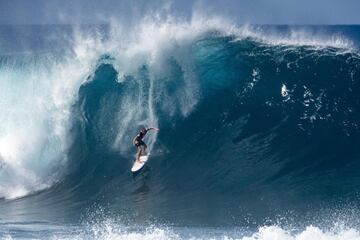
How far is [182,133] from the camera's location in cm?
1459

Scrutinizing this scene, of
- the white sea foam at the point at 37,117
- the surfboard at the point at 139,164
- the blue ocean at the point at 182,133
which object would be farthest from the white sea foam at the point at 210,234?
the white sea foam at the point at 37,117

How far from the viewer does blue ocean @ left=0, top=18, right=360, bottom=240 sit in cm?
1084

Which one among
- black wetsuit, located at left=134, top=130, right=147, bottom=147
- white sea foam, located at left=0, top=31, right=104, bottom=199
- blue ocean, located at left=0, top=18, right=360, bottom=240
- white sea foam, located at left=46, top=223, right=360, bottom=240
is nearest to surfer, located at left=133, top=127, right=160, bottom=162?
black wetsuit, located at left=134, top=130, right=147, bottom=147

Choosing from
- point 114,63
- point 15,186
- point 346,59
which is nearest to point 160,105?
point 114,63

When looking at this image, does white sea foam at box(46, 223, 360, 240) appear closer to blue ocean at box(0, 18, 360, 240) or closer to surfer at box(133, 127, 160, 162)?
blue ocean at box(0, 18, 360, 240)

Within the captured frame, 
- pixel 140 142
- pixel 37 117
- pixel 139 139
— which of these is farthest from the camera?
pixel 37 117

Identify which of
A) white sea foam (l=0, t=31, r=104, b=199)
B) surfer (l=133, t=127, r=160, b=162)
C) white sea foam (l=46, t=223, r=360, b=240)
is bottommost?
white sea foam (l=46, t=223, r=360, b=240)

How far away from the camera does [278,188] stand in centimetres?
1199

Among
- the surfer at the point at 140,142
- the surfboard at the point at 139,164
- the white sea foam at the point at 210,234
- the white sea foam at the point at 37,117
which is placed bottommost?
the white sea foam at the point at 210,234

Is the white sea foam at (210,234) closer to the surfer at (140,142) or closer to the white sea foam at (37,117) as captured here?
the surfer at (140,142)

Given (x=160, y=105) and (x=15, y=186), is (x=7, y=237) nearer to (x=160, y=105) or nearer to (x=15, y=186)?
(x=15, y=186)

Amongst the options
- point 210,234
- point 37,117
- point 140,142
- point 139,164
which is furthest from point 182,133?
point 210,234

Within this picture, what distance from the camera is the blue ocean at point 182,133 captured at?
35.6 ft

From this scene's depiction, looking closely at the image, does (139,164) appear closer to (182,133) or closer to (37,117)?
(182,133)
